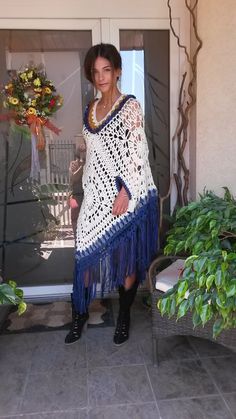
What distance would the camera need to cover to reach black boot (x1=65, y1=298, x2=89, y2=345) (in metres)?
2.24

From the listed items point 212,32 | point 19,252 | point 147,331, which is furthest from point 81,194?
point 212,32

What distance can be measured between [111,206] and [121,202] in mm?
69

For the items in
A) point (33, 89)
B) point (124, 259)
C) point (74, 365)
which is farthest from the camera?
point (33, 89)

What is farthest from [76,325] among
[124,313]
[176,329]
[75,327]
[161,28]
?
[161,28]

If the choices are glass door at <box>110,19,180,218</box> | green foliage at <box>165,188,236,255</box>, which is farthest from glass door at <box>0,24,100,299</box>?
green foliage at <box>165,188,236,255</box>

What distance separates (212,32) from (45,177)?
1.41 meters

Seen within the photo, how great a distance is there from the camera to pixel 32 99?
7.64 ft

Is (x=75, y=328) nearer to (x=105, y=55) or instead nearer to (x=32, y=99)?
(x=32, y=99)

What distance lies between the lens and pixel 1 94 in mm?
2568

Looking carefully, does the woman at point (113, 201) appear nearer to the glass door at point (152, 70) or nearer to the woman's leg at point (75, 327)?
the woman's leg at point (75, 327)

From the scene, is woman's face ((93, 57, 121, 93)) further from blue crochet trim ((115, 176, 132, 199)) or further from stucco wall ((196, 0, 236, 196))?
stucco wall ((196, 0, 236, 196))

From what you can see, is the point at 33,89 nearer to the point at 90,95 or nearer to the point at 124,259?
the point at 90,95

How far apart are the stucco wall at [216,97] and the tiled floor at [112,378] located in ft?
3.43

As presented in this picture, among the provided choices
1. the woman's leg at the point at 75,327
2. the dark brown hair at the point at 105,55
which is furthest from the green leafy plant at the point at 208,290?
the dark brown hair at the point at 105,55
